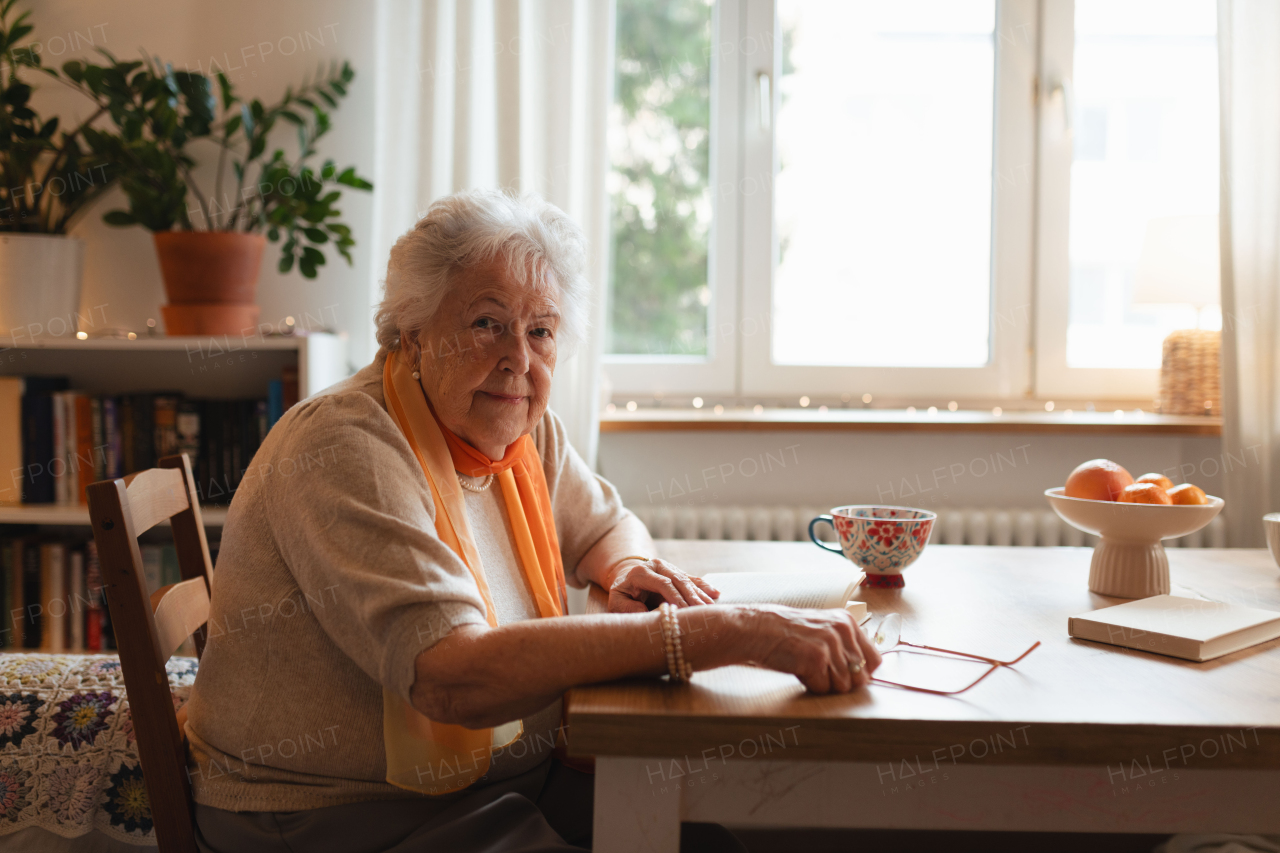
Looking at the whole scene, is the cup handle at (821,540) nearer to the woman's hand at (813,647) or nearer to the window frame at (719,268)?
the woman's hand at (813,647)

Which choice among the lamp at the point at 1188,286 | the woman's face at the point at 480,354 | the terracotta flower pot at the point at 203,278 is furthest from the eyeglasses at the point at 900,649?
the terracotta flower pot at the point at 203,278

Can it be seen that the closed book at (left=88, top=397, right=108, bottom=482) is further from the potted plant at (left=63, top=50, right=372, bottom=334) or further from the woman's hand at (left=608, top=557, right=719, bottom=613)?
the woman's hand at (left=608, top=557, right=719, bottom=613)

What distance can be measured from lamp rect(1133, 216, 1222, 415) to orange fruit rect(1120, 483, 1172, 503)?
4.16 feet

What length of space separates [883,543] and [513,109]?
150 centimetres

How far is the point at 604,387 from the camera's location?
2.35m

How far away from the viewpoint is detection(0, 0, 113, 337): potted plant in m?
2.06

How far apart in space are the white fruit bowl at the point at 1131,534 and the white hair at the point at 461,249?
29.0 inches

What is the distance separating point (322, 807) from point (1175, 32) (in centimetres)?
271

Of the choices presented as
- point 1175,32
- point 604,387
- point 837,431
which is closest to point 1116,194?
point 1175,32

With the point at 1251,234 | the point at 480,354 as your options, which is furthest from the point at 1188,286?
the point at 480,354

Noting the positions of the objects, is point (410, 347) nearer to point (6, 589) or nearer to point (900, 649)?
point (900, 649)

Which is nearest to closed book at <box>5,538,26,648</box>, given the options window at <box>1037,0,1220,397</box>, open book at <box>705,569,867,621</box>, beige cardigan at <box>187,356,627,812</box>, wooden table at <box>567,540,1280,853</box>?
beige cardigan at <box>187,356,627,812</box>

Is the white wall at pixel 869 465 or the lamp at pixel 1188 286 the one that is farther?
the white wall at pixel 869 465

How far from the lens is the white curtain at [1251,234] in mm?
2152
